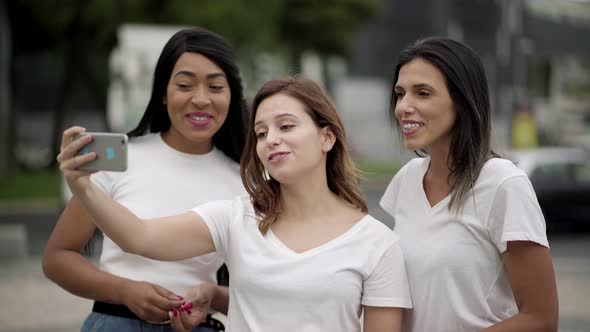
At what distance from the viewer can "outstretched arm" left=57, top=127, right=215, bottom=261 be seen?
2391 mm

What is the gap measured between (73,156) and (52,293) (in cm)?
780

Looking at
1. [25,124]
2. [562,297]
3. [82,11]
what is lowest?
[25,124]

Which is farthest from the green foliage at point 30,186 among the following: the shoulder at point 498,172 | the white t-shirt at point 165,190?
the shoulder at point 498,172

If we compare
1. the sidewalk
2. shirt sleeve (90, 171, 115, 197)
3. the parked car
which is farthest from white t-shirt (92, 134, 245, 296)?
the parked car

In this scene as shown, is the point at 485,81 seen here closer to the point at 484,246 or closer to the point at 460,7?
the point at 484,246

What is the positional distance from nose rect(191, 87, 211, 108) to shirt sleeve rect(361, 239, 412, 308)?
0.92 m

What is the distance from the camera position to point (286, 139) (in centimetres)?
261

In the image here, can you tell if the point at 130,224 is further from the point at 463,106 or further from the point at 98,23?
the point at 98,23

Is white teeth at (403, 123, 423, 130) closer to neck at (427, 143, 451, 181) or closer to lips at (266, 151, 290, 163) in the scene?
neck at (427, 143, 451, 181)

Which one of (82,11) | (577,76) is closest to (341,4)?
(82,11)

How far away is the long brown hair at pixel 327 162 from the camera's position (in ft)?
8.79

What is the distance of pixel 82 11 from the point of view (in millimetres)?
22734

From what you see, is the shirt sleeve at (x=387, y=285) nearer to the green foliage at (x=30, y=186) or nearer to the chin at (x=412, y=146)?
the chin at (x=412, y=146)

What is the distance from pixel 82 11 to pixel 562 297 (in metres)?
16.2
